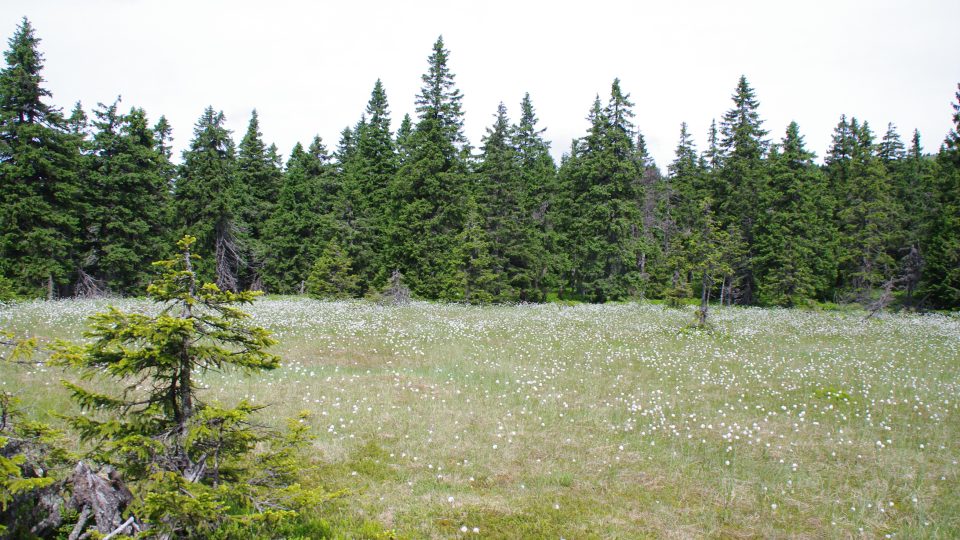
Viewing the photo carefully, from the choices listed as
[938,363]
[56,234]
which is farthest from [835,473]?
[56,234]

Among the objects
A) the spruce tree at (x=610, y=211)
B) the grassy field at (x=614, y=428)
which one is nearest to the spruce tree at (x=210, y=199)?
the grassy field at (x=614, y=428)

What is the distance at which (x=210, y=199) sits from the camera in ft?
138

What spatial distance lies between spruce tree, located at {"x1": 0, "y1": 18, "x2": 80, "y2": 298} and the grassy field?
1463 cm

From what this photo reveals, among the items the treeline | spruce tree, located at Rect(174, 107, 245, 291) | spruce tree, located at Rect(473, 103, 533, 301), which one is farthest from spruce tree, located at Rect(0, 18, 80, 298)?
spruce tree, located at Rect(473, 103, 533, 301)

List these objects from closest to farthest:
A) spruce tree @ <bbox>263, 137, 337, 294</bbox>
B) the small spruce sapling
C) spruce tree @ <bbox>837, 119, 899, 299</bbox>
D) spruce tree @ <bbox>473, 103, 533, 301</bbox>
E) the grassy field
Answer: the small spruce sapling, the grassy field, spruce tree @ <bbox>473, 103, 533, 301</bbox>, spruce tree @ <bbox>837, 119, 899, 299</bbox>, spruce tree @ <bbox>263, 137, 337, 294</bbox>

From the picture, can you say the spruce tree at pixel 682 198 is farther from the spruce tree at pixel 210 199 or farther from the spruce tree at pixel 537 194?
the spruce tree at pixel 210 199

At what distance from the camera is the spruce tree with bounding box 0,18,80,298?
1160 inches

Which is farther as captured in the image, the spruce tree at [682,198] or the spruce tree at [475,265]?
the spruce tree at [682,198]

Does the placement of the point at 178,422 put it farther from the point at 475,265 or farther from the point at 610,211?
the point at 610,211

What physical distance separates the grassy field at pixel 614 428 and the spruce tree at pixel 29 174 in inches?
576

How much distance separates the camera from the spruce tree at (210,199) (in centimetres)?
4162

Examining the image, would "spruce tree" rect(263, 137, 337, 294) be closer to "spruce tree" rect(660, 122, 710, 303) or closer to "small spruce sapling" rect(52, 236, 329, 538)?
"spruce tree" rect(660, 122, 710, 303)

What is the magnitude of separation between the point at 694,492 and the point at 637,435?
228 centimetres

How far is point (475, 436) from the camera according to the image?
30.9 ft
